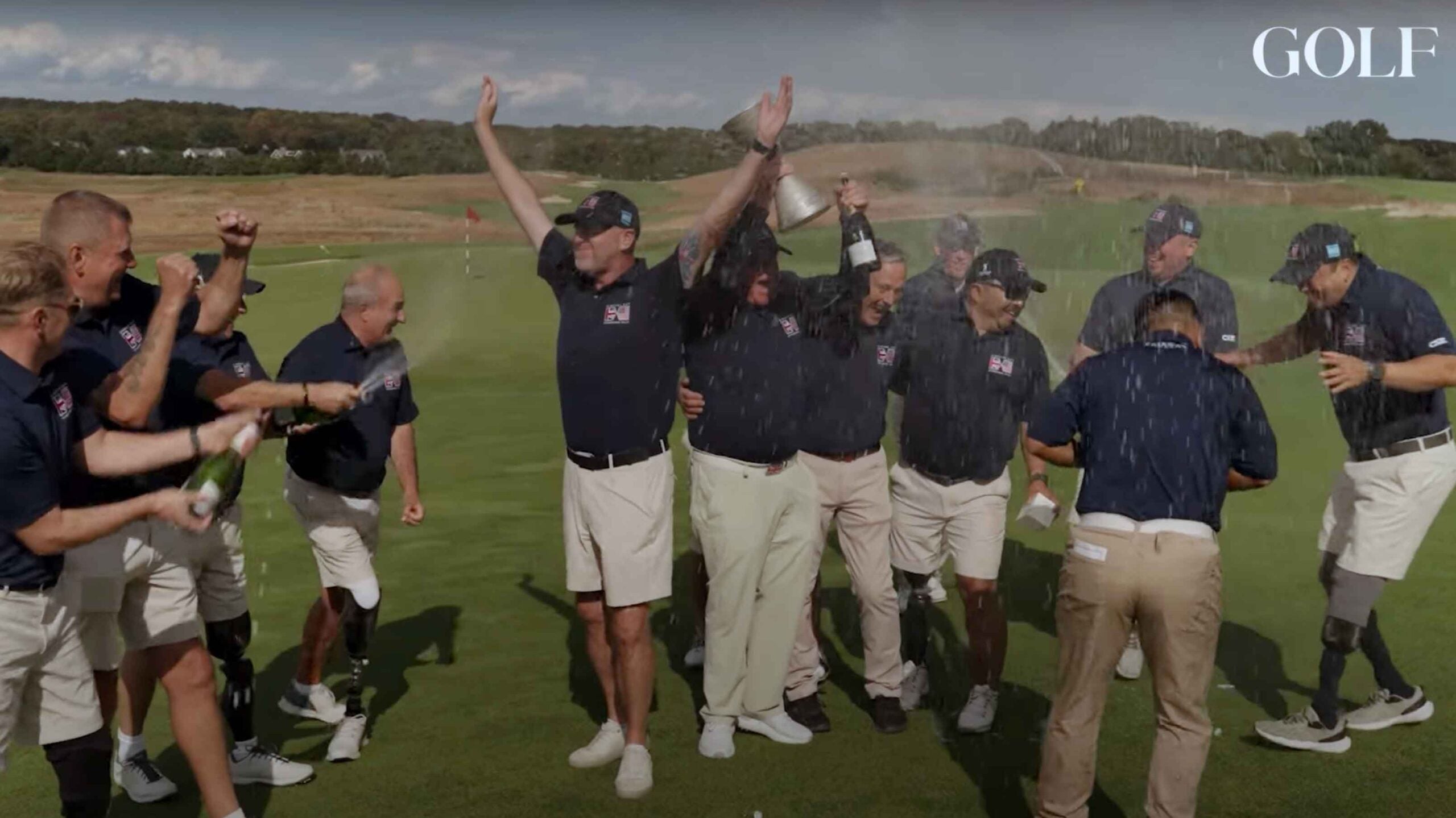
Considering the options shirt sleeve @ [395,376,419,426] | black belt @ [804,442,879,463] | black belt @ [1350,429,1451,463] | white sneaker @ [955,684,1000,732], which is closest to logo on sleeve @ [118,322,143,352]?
shirt sleeve @ [395,376,419,426]

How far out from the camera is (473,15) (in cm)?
1472

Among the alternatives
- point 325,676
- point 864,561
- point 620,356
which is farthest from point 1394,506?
point 325,676

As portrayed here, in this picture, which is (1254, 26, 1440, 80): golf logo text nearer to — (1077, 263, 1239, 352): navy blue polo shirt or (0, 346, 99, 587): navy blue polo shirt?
(1077, 263, 1239, 352): navy blue polo shirt

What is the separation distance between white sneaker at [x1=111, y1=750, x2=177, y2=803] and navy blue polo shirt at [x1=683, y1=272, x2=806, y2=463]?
257cm

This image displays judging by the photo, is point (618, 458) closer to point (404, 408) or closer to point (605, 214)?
point (605, 214)

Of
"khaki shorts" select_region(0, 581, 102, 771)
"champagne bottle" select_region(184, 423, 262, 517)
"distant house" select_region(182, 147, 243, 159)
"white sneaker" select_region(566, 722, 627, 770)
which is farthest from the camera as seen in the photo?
"distant house" select_region(182, 147, 243, 159)

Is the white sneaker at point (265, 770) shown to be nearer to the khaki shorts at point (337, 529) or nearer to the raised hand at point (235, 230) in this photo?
the khaki shorts at point (337, 529)

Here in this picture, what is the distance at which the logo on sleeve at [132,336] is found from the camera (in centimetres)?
528

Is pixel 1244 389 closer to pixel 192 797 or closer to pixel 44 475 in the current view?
pixel 44 475

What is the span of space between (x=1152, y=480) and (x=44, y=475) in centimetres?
352

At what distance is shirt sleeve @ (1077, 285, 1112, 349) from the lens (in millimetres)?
7426

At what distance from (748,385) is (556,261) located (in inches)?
38.3

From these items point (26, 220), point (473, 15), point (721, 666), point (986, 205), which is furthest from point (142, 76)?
point (721, 666)

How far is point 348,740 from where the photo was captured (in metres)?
6.25
